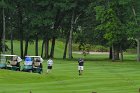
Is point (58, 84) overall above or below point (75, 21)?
below

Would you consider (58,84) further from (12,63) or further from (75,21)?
(75,21)

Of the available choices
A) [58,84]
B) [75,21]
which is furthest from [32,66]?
[75,21]

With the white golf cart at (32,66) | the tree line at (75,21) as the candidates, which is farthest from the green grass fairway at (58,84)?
the tree line at (75,21)

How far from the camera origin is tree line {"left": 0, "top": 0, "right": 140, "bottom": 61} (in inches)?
3433

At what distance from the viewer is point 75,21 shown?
96562 mm

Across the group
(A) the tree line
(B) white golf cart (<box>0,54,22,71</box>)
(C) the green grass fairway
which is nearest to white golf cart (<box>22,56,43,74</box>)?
(B) white golf cart (<box>0,54,22,71</box>)

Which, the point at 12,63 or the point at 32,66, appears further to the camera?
the point at 12,63

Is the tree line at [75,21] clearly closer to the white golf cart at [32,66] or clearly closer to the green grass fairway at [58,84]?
the white golf cart at [32,66]

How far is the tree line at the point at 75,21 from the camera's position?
87188 millimetres

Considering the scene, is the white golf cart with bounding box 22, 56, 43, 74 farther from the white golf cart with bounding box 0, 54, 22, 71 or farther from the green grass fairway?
the green grass fairway

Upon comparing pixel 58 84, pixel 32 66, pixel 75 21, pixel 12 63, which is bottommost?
Answer: pixel 58 84

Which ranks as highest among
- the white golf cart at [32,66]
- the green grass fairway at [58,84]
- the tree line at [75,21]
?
the tree line at [75,21]

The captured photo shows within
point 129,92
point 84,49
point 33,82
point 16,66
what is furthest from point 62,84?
point 84,49

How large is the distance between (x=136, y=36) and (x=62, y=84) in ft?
156
